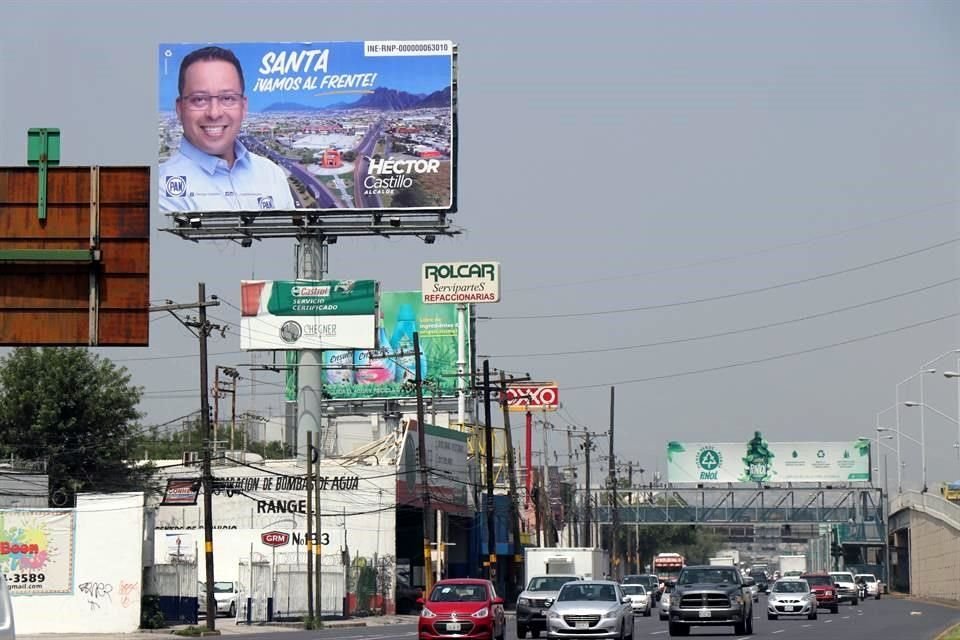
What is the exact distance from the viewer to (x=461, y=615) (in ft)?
120

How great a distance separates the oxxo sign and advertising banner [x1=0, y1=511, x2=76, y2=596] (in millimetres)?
47276

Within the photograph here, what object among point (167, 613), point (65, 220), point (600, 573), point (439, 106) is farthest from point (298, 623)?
point (65, 220)

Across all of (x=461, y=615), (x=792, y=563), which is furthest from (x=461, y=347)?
(x=461, y=615)

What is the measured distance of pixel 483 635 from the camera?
120 ft

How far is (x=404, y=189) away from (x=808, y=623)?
30.8 m

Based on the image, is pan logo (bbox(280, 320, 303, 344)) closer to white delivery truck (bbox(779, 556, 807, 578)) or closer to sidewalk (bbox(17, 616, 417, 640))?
sidewalk (bbox(17, 616, 417, 640))

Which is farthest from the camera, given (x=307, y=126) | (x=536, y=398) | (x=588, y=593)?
(x=536, y=398)

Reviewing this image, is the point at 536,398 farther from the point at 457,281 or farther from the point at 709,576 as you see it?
the point at 709,576

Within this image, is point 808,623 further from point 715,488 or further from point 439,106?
point 715,488

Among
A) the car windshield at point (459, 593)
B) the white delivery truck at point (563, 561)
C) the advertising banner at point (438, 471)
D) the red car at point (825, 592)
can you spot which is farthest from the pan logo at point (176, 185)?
the car windshield at point (459, 593)

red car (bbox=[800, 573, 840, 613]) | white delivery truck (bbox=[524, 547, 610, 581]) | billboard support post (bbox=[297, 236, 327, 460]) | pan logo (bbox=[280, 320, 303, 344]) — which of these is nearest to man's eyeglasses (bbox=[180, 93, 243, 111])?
billboard support post (bbox=[297, 236, 327, 460])

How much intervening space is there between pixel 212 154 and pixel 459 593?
137 ft

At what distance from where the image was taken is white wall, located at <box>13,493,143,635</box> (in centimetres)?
5262

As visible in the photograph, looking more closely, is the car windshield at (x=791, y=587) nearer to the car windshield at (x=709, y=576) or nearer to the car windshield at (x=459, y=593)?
the car windshield at (x=709, y=576)
